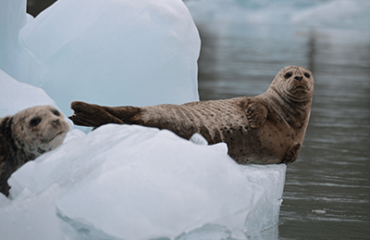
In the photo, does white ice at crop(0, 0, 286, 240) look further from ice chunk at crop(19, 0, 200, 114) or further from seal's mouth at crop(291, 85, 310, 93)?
ice chunk at crop(19, 0, 200, 114)

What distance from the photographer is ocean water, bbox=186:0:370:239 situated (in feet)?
11.7

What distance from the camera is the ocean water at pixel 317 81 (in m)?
3.56

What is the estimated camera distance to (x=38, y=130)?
2.17 metres

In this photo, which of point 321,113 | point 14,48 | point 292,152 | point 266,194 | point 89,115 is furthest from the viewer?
point 321,113

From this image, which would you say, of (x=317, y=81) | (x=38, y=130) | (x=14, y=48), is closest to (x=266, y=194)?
(x=38, y=130)

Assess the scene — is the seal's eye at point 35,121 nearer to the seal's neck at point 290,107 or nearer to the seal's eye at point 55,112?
the seal's eye at point 55,112

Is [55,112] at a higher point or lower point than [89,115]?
higher

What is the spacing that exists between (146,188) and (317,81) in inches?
369

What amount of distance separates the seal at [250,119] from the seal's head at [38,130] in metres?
0.52

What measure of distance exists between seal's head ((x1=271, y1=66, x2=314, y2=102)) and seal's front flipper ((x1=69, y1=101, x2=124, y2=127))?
1.28 m

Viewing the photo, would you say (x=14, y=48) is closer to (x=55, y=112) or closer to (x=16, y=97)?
(x=16, y=97)

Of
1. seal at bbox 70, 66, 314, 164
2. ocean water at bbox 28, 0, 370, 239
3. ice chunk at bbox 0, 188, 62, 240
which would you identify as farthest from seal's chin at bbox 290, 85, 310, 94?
ice chunk at bbox 0, 188, 62, 240

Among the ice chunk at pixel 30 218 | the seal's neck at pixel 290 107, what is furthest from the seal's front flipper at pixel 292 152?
the ice chunk at pixel 30 218

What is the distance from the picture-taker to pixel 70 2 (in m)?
4.27
